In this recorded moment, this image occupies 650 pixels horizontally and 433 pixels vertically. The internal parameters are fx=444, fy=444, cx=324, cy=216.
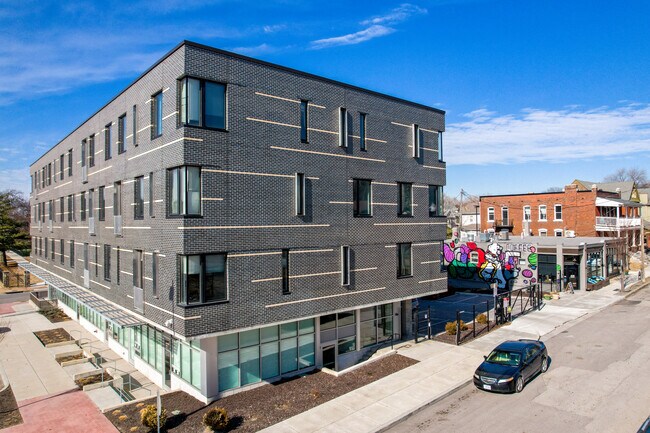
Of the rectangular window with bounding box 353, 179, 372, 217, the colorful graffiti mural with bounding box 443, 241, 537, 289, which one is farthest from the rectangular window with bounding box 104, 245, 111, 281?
the colorful graffiti mural with bounding box 443, 241, 537, 289

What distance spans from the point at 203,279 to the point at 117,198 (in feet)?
29.9

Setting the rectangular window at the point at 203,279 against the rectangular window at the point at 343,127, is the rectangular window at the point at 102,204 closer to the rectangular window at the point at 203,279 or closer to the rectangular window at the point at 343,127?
the rectangular window at the point at 203,279

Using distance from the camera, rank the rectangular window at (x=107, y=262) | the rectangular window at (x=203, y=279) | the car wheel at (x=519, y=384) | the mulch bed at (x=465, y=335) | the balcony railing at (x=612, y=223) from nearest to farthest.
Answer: the rectangular window at (x=203, y=279)
the car wheel at (x=519, y=384)
the rectangular window at (x=107, y=262)
the mulch bed at (x=465, y=335)
the balcony railing at (x=612, y=223)

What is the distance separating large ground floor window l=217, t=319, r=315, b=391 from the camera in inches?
688

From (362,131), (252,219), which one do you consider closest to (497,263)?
(362,131)

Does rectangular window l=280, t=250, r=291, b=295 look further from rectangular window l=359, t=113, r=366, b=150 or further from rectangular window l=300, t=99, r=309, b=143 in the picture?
rectangular window l=359, t=113, r=366, b=150

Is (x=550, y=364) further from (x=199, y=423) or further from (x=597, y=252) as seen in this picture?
(x=597, y=252)

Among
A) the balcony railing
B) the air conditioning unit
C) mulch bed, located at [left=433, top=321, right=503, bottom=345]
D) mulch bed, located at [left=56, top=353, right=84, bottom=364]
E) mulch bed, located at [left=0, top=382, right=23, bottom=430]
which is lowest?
mulch bed, located at [left=56, top=353, right=84, bottom=364]

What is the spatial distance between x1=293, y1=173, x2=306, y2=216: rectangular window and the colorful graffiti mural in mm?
27183

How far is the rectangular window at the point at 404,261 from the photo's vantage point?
23.4 metres

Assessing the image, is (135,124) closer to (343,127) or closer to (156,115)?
(156,115)

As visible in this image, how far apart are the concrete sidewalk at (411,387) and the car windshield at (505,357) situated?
1315 millimetres

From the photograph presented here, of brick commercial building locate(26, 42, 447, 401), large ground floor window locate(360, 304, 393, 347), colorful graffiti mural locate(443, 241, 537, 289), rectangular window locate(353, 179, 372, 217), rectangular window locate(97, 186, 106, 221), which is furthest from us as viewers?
colorful graffiti mural locate(443, 241, 537, 289)

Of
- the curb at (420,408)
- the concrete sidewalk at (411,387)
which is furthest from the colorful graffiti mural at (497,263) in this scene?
the curb at (420,408)
